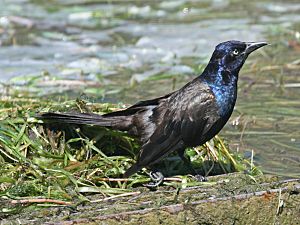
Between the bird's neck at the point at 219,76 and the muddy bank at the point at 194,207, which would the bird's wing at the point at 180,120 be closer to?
the bird's neck at the point at 219,76

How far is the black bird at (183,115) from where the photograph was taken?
4.97 meters

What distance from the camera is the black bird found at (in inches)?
196

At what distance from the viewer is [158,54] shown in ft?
30.7

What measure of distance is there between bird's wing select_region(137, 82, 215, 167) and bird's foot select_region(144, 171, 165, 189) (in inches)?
4.0

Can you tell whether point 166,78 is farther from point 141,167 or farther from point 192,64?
point 141,167

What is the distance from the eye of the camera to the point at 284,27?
10.1 metres

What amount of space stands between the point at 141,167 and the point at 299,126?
7.77 ft

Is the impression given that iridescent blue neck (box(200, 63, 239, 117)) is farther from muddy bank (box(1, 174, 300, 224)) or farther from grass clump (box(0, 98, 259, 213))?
muddy bank (box(1, 174, 300, 224))

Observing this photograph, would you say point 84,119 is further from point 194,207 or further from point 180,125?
point 194,207

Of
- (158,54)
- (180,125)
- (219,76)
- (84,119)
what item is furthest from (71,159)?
(158,54)

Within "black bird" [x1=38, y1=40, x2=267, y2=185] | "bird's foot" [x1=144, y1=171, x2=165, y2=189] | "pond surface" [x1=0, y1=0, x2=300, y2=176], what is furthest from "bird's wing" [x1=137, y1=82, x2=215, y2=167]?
"pond surface" [x1=0, y1=0, x2=300, y2=176]

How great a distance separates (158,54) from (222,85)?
424 cm

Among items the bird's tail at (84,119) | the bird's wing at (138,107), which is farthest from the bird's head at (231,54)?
the bird's tail at (84,119)

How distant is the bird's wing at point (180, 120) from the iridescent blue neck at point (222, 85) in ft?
0.17
